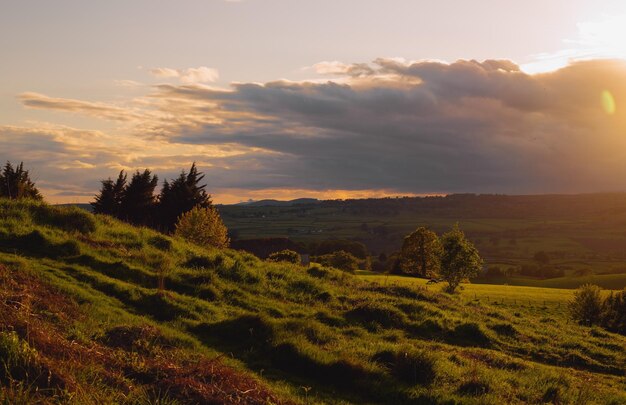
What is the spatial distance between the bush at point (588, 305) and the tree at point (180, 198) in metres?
47.8

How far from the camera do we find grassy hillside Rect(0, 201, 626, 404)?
8250mm

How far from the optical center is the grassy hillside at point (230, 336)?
8.25 m

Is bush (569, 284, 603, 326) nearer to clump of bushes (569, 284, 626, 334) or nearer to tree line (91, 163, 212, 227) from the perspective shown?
clump of bushes (569, 284, 626, 334)

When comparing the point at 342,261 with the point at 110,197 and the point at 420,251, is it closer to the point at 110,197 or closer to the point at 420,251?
the point at 420,251

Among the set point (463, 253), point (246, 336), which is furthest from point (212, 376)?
point (463, 253)

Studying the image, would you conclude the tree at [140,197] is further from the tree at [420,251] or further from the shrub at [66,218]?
the shrub at [66,218]

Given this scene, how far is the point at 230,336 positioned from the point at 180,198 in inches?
2464

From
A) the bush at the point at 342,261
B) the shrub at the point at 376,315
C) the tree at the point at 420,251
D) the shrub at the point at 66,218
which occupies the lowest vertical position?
the bush at the point at 342,261

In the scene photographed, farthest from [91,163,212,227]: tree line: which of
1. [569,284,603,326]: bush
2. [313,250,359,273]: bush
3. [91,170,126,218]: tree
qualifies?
[569,284,603,326]: bush

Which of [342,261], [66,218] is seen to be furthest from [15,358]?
[342,261]

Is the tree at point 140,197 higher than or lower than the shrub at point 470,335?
higher

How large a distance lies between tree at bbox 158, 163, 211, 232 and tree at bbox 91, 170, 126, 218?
262 inches

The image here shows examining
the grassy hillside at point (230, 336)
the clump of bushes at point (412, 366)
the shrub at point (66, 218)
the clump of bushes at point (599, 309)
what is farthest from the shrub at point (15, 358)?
the clump of bushes at point (599, 309)

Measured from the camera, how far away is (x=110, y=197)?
7819cm
